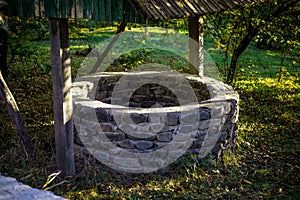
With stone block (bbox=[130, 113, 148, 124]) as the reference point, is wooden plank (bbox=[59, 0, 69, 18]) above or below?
above

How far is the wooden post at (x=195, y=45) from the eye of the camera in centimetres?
663

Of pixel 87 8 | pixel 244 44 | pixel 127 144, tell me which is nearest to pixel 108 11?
pixel 87 8

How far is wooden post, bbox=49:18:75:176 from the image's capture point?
4496 millimetres

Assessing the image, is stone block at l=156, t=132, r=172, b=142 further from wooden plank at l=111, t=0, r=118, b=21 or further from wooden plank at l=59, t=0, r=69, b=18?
wooden plank at l=59, t=0, r=69, b=18

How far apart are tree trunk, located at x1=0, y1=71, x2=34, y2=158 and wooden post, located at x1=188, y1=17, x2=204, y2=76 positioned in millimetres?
3245

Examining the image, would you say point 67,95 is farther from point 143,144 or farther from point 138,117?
point 143,144

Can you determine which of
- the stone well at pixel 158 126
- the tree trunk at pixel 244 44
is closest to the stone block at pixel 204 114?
the stone well at pixel 158 126

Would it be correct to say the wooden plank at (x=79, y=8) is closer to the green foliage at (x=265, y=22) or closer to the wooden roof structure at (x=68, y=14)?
the wooden roof structure at (x=68, y=14)

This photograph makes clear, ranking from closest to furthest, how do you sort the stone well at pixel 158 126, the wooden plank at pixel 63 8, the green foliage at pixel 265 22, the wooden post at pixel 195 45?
the wooden plank at pixel 63 8
the stone well at pixel 158 126
the wooden post at pixel 195 45
the green foliage at pixel 265 22

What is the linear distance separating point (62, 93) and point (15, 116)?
0.82 meters

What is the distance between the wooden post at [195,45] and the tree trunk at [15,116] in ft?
10.6

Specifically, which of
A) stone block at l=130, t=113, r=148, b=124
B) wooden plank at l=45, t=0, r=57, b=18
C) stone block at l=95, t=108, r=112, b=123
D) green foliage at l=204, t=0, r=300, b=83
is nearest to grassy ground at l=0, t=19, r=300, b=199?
stone block at l=95, t=108, r=112, b=123

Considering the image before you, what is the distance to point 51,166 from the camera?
5.11 meters

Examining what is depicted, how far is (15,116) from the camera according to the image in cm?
498
